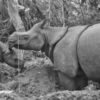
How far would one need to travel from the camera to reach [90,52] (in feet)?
22.6

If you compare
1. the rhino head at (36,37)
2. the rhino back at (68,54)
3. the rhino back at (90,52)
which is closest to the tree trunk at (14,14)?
the rhino head at (36,37)

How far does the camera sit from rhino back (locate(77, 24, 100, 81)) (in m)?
6.82

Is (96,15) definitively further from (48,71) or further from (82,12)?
(48,71)

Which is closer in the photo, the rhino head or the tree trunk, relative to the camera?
the rhino head

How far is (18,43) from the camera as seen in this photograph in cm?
815

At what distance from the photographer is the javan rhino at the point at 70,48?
6.93 meters

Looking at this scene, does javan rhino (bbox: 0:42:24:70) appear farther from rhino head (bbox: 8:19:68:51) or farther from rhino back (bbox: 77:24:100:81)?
rhino back (bbox: 77:24:100:81)

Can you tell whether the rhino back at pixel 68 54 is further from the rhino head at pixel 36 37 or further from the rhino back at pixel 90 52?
the rhino head at pixel 36 37

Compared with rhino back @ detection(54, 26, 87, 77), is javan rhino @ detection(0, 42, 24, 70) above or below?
below

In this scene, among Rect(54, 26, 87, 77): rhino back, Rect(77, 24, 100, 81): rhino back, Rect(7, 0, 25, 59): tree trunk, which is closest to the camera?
Rect(77, 24, 100, 81): rhino back

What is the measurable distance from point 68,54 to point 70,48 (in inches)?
5.0

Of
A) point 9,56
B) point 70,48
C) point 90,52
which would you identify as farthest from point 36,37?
point 90,52

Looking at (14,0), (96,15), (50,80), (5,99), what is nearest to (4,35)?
(14,0)

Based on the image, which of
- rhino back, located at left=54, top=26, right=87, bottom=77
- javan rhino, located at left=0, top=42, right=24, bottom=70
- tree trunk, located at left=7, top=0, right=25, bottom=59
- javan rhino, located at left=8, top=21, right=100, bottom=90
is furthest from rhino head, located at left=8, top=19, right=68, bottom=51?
tree trunk, located at left=7, top=0, right=25, bottom=59
